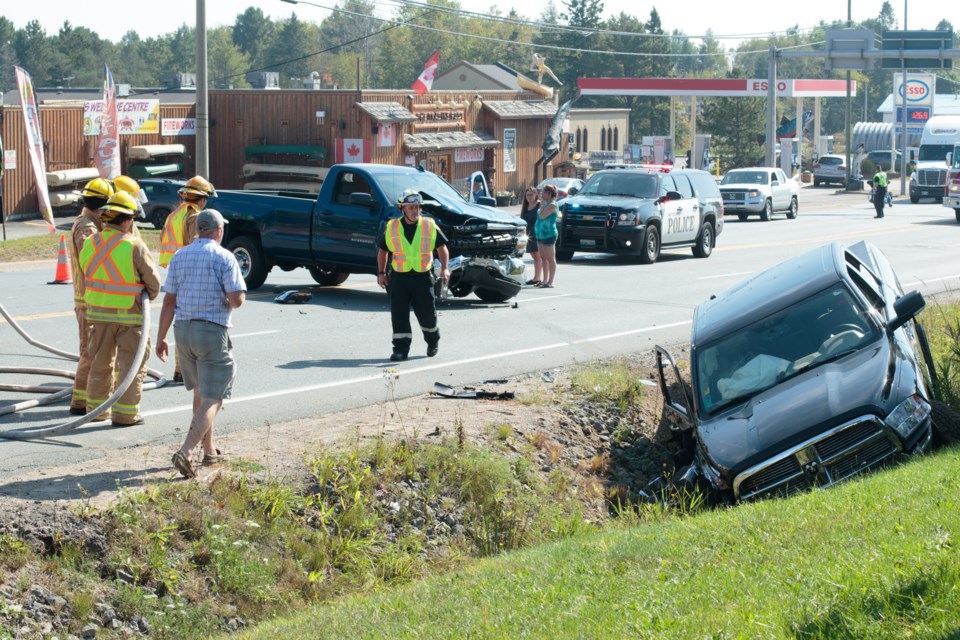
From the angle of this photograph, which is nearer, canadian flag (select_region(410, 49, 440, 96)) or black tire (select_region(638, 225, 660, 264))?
black tire (select_region(638, 225, 660, 264))

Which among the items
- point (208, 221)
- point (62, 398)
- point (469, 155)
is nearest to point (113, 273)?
point (208, 221)

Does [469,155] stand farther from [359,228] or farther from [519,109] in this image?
[359,228]

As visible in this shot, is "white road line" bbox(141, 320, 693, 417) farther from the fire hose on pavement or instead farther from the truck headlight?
the truck headlight

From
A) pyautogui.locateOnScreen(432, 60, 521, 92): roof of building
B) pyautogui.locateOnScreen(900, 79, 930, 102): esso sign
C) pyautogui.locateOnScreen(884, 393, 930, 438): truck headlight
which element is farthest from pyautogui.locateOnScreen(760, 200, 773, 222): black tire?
pyautogui.locateOnScreen(432, 60, 521, 92): roof of building

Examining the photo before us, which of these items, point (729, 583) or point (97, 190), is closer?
point (729, 583)

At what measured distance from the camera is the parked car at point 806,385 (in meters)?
8.21

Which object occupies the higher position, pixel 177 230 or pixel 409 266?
pixel 177 230

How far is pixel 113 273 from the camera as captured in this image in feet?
29.7

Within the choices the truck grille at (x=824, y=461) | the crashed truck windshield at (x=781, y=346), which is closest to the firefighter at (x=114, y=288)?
the crashed truck windshield at (x=781, y=346)

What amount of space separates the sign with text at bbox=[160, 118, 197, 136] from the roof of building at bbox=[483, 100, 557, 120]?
492 inches

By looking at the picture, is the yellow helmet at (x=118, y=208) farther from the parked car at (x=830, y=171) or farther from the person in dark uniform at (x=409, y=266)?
the parked car at (x=830, y=171)

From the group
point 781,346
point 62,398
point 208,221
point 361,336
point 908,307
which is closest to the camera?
point 208,221

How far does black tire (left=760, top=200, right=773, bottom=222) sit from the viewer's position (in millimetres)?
41409

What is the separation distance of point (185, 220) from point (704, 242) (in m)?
17.2
